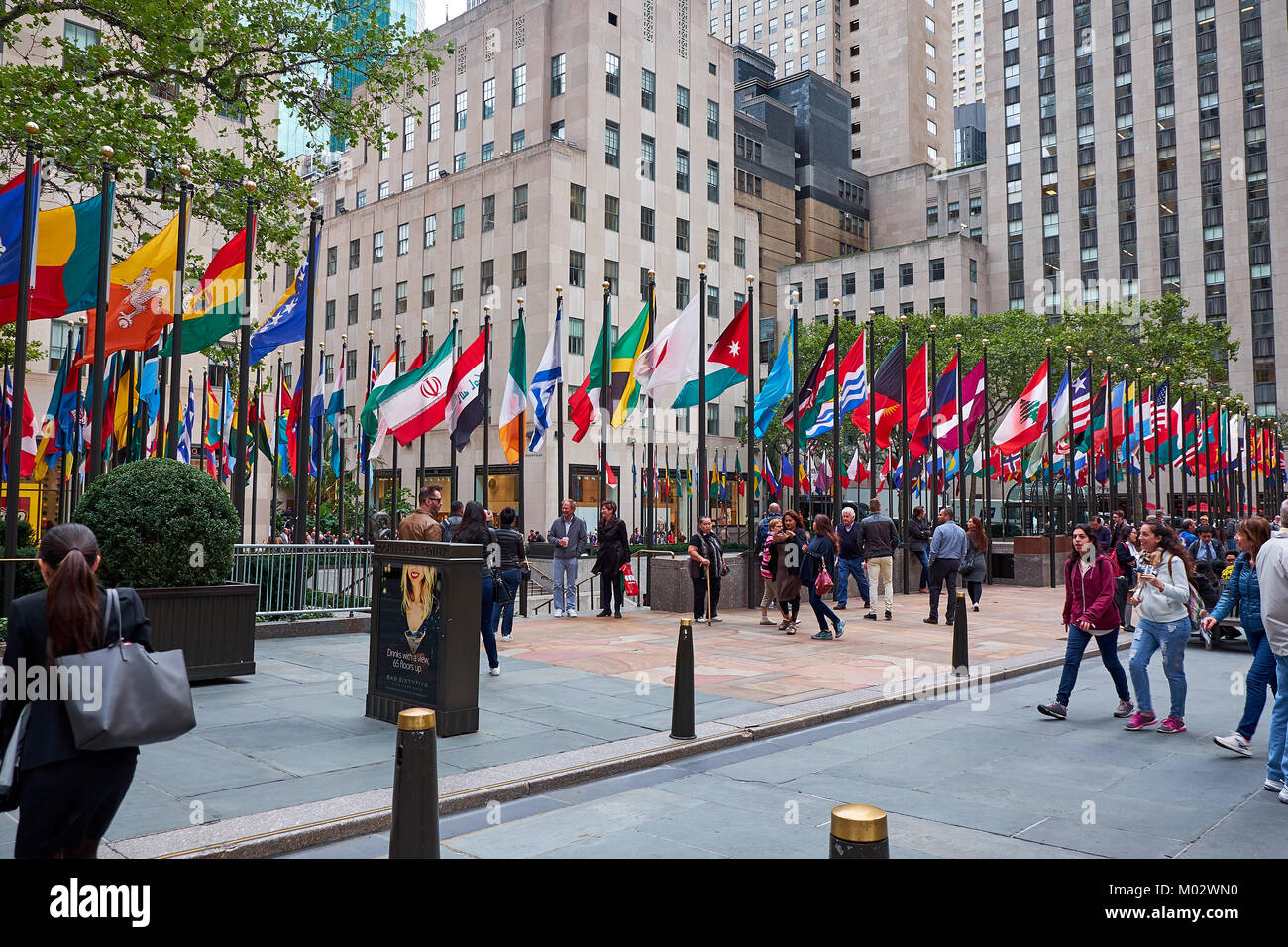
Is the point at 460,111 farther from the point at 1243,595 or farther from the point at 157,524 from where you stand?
the point at 1243,595

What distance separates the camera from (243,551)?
13.7 m

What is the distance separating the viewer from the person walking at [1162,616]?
28.3 ft

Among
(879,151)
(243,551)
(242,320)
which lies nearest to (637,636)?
(243,551)

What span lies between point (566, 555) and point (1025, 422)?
1295cm

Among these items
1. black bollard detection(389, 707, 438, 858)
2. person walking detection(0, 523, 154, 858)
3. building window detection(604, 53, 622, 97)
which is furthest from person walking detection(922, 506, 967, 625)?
building window detection(604, 53, 622, 97)

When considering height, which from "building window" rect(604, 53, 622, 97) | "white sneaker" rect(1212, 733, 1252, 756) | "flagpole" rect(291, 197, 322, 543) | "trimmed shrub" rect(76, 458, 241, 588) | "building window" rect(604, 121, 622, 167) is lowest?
"white sneaker" rect(1212, 733, 1252, 756)

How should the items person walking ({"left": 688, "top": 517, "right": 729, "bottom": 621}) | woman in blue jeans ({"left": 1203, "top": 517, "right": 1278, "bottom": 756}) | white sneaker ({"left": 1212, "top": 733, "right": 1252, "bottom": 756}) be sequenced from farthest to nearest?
person walking ({"left": 688, "top": 517, "right": 729, "bottom": 621}) → white sneaker ({"left": 1212, "top": 733, "right": 1252, "bottom": 756}) → woman in blue jeans ({"left": 1203, "top": 517, "right": 1278, "bottom": 756})

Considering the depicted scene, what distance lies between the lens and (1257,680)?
753 cm

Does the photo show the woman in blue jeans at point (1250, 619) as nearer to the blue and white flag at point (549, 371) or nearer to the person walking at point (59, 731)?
the person walking at point (59, 731)

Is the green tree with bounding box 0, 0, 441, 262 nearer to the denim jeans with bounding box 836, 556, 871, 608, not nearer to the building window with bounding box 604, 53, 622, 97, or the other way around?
the denim jeans with bounding box 836, 556, 871, 608

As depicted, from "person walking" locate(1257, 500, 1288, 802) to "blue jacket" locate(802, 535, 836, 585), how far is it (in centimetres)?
849

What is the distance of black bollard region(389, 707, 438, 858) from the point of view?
441cm

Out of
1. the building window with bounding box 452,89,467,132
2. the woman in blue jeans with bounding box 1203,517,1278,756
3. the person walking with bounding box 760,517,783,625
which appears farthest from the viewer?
the building window with bounding box 452,89,467,132
